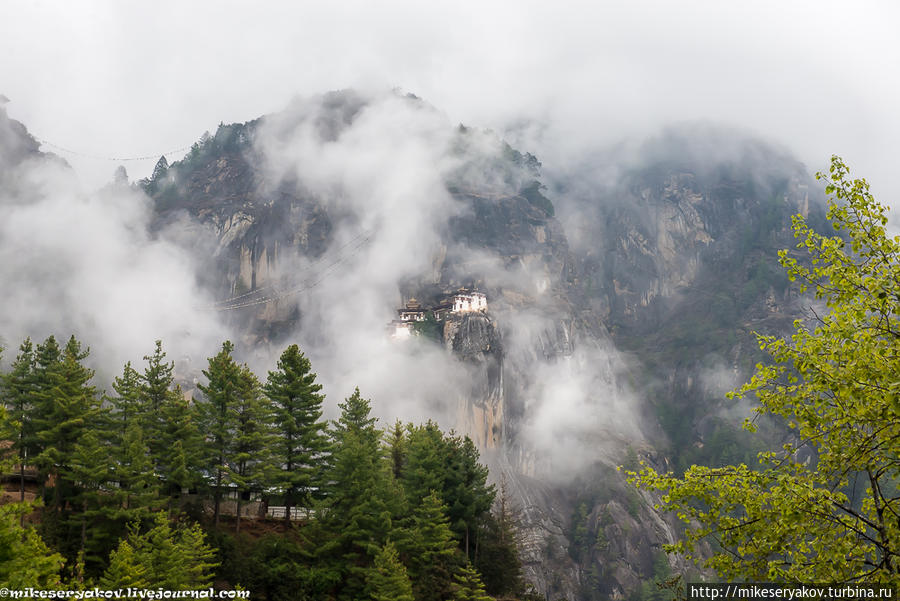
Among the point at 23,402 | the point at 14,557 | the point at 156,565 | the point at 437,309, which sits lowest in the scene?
the point at 156,565

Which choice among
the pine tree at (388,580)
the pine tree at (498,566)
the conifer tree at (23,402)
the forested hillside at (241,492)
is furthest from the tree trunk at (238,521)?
the pine tree at (498,566)

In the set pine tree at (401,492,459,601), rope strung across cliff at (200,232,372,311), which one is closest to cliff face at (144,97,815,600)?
rope strung across cliff at (200,232,372,311)

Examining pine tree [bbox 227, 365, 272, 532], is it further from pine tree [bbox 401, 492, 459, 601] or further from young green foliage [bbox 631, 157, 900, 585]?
young green foliage [bbox 631, 157, 900, 585]

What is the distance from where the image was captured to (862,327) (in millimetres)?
10797

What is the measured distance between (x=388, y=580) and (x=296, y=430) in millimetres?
13040

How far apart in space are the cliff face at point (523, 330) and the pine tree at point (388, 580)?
77.1 meters

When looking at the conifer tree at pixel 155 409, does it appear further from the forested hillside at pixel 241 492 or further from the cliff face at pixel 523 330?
the cliff face at pixel 523 330

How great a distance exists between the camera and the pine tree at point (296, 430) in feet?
133

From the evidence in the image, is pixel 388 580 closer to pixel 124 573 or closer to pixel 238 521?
pixel 124 573

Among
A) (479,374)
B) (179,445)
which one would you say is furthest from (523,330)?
(179,445)

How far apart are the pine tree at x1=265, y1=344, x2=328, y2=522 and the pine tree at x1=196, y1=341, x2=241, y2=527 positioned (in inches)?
102

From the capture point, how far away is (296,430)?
136 ft

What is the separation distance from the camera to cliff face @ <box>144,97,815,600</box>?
11844 centimetres

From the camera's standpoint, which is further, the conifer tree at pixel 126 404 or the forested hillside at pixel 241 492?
the conifer tree at pixel 126 404
